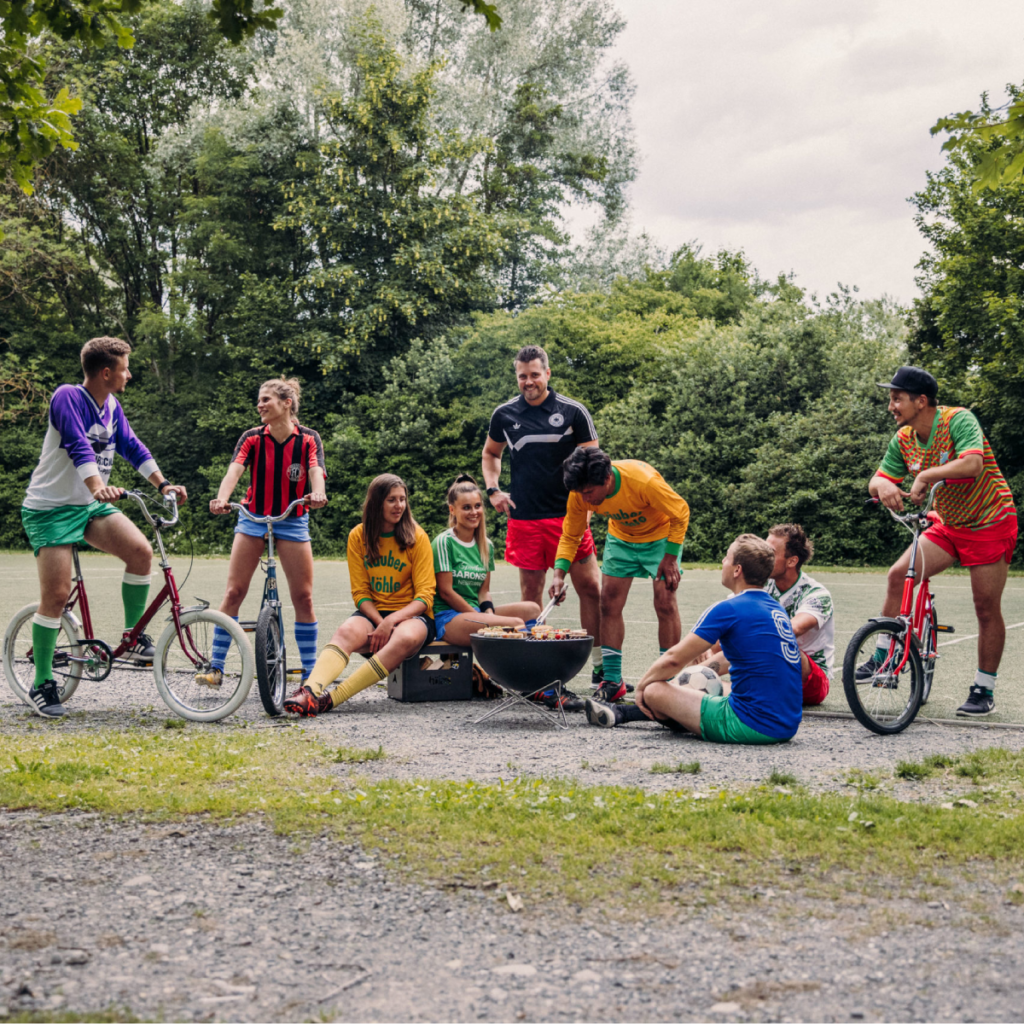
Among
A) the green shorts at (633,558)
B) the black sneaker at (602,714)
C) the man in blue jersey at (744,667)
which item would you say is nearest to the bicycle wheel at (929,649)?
the man in blue jersey at (744,667)

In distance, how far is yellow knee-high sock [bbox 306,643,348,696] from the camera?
644 cm

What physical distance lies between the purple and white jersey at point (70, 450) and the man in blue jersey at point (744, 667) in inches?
127

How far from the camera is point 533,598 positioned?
24.7ft

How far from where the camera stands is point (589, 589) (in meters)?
7.09

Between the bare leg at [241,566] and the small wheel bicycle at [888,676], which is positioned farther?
the bare leg at [241,566]

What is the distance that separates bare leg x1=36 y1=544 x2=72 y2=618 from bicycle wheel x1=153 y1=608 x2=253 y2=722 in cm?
65

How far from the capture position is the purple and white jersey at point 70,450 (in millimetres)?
6160

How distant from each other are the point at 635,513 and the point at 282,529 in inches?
88.9

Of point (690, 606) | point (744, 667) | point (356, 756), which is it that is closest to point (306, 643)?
point (356, 756)

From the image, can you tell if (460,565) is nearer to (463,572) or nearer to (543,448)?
(463,572)

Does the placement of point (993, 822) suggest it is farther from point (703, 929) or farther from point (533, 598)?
point (533, 598)

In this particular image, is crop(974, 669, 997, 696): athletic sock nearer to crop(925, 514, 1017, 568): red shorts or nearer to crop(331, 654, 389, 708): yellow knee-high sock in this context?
crop(925, 514, 1017, 568): red shorts

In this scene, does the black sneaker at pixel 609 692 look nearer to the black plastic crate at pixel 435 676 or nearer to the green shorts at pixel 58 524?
the black plastic crate at pixel 435 676

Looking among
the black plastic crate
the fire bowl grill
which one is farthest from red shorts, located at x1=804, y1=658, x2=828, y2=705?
the black plastic crate
